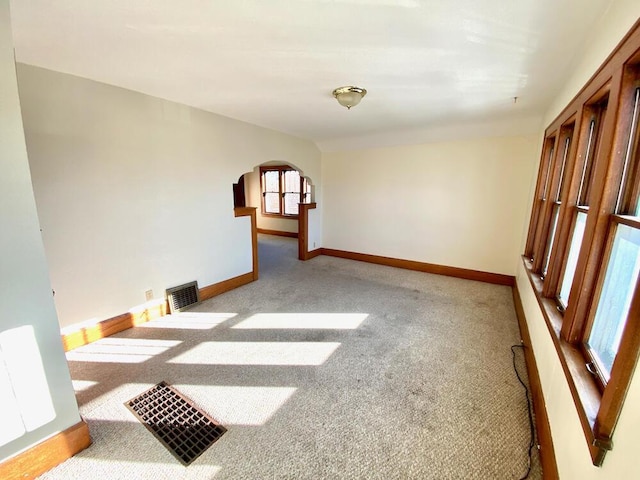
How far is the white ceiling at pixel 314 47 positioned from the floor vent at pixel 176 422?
7.33 feet

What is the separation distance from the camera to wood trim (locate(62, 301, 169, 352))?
91.4 inches

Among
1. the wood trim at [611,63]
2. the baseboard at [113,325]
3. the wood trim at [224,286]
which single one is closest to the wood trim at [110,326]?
the baseboard at [113,325]

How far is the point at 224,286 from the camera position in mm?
3615

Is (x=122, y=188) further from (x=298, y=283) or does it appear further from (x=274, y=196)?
(x=274, y=196)

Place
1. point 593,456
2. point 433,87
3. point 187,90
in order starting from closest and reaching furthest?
point 593,456 → point 433,87 → point 187,90

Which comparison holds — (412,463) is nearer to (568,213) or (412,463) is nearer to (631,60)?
(568,213)

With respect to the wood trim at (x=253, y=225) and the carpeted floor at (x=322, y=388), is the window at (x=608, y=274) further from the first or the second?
the wood trim at (x=253, y=225)

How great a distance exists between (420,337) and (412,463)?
1310 millimetres

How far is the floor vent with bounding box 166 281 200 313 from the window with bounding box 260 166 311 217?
4303 mm

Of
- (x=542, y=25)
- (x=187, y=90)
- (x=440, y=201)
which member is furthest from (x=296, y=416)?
(x=440, y=201)

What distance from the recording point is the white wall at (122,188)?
2115mm

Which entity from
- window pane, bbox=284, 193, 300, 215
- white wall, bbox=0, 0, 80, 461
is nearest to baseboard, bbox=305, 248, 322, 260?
window pane, bbox=284, 193, 300, 215

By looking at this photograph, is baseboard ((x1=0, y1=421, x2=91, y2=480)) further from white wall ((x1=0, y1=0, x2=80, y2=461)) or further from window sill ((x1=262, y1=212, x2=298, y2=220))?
window sill ((x1=262, y1=212, x2=298, y2=220))

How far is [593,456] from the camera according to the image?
865 mm
